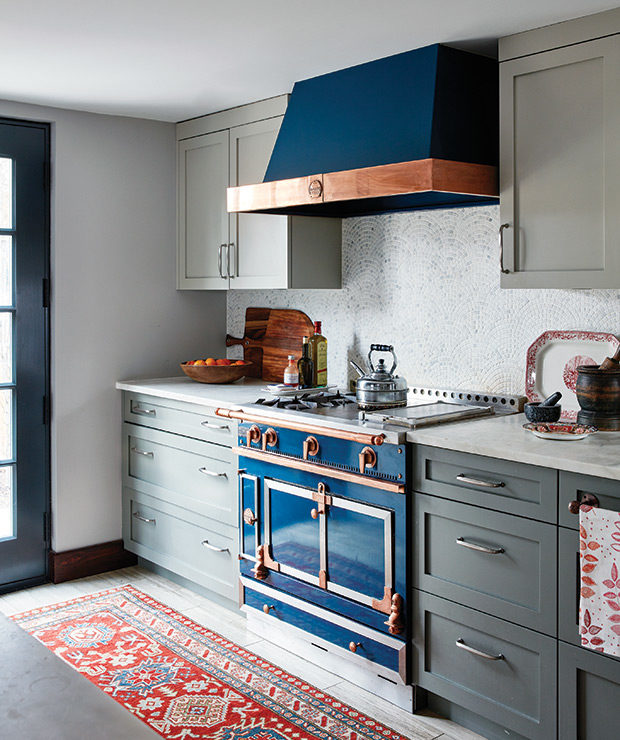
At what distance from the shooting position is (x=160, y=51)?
298 cm

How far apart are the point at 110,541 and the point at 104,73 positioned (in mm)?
2359

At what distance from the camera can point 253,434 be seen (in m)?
Answer: 3.24

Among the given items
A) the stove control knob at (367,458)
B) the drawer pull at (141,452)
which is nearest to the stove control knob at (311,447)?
the stove control knob at (367,458)

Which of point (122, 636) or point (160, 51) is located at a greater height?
point (160, 51)

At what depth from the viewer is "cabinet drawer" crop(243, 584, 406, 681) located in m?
2.74

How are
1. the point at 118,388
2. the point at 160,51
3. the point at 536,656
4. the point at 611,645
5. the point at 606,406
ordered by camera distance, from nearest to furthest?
the point at 611,645 → the point at 536,656 → the point at 606,406 → the point at 160,51 → the point at 118,388

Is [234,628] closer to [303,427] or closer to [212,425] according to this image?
[212,425]

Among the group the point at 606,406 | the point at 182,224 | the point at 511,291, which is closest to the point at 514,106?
the point at 511,291

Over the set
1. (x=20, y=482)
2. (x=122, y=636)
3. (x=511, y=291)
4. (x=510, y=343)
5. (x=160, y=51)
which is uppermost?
(x=160, y=51)

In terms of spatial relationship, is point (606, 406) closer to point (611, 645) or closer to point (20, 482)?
point (611, 645)

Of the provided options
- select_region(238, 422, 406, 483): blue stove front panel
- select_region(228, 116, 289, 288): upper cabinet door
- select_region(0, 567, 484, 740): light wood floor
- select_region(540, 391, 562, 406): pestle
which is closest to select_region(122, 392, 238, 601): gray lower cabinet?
select_region(0, 567, 484, 740): light wood floor

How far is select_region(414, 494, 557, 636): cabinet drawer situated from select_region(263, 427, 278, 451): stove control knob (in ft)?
2.35

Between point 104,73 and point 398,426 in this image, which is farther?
point 104,73

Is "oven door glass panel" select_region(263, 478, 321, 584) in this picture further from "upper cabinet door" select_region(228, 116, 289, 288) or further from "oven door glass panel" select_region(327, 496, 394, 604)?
"upper cabinet door" select_region(228, 116, 289, 288)
